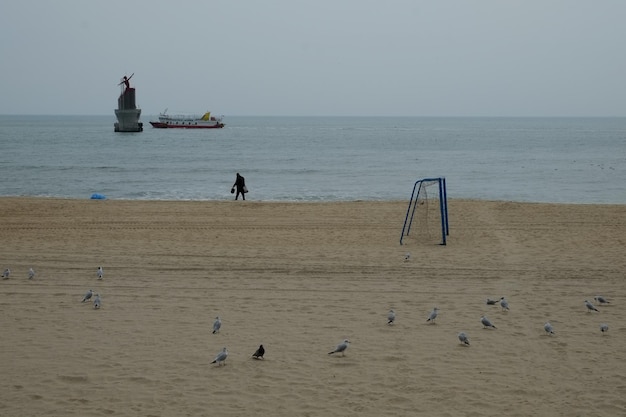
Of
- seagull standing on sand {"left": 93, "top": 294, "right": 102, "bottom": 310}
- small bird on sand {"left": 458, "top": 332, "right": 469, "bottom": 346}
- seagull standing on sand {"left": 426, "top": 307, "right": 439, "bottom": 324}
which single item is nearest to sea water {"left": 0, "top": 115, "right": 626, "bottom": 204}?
seagull standing on sand {"left": 93, "top": 294, "right": 102, "bottom": 310}

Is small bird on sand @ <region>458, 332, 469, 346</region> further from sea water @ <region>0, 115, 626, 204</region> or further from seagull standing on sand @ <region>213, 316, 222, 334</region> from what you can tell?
sea water @ <region>0, 115, 626, 204</region>

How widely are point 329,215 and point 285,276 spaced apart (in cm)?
863

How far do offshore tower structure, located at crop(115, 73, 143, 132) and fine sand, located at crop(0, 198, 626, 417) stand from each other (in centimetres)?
8985

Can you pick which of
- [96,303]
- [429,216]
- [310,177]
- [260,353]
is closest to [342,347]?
[260,353]

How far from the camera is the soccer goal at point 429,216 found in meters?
17.3

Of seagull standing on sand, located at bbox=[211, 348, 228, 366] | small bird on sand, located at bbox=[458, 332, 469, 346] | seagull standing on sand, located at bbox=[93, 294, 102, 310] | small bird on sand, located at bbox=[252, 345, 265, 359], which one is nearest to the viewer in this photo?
seagull standing on sand, located at bbox=[211, 348, 228, 366]

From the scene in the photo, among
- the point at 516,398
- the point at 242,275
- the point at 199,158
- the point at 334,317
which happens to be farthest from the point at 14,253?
the point at 199,158

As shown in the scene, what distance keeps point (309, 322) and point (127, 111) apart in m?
103

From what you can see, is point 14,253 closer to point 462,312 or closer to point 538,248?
point 462,312

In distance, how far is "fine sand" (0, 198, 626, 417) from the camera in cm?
728

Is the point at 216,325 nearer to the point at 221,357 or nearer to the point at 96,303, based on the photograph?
the point at 221,357

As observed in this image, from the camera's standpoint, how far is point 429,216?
18922mm

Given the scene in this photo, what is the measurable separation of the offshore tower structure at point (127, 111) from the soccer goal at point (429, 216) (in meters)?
90.9

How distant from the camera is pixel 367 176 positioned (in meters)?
44.0
